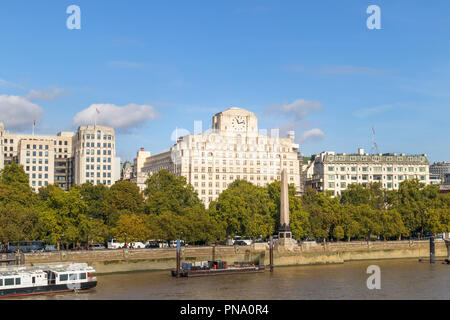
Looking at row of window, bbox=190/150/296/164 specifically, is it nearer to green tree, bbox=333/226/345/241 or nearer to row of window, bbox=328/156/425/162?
row of window, bbox=328/156/425/162

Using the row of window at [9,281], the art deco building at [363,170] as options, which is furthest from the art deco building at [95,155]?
the row of window at [9,281]

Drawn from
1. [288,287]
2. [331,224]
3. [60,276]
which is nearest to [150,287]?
[60,276]

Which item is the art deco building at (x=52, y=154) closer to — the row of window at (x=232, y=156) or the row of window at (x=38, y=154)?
the row of window at (x=38, y=154)

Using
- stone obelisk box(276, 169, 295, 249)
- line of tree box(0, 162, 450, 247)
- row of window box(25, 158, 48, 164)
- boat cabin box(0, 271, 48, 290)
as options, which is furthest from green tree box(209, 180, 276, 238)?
row of window box(25, 158, 48, 164)

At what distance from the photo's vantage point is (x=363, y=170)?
591 ft

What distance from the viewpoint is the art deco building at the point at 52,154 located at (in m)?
173

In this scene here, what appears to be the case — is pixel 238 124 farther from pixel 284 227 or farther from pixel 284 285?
pixel 284 285

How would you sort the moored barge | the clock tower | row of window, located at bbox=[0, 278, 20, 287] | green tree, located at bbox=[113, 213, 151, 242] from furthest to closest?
1. the clock tower
2. green tree, located at bbox=[113, 213, 151, 242]
3. the moored barge
4. row of window, located at bbox=[0, 278, 20, 287]

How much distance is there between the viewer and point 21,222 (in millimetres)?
89688

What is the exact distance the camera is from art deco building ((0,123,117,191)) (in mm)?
172625

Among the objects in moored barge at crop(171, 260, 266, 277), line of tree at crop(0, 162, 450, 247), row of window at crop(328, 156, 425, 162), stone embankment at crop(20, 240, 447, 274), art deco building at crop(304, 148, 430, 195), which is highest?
row of window at crop(328, 156, 425, 162)

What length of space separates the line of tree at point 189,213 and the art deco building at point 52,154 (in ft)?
142

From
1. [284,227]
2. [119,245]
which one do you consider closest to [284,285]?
[284,227]

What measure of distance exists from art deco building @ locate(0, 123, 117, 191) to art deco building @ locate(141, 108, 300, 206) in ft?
59.8
